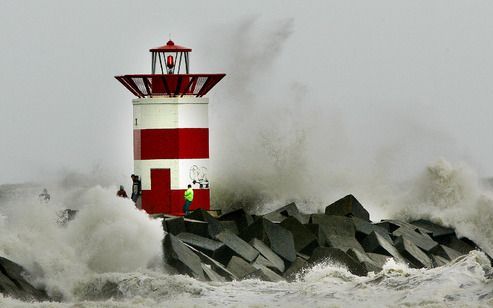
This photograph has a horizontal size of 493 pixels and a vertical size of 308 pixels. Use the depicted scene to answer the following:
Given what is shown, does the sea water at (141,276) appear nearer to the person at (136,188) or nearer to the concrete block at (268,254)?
the concrete block at (268,254)

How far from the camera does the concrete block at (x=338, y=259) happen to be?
1819 centimetres

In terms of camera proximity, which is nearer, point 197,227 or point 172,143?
point 197,227

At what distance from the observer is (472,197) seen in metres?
23.7

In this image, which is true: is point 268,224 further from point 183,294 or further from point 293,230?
point 183,294

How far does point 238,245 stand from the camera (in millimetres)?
18969

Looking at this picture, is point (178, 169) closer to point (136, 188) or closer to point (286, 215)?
point (136, 188)

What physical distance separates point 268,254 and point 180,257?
1857mm

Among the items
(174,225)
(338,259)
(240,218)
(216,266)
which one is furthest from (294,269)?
(240,218)

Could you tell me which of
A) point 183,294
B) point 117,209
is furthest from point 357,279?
point 117,209

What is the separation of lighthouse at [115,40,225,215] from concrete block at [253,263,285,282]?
310 cm

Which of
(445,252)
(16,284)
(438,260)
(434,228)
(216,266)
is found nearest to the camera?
(16,284)

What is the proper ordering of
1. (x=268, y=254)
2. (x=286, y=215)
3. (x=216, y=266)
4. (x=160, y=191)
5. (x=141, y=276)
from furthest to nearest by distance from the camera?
1. (x=286, y=215)
2. (x=160, y=191)
3. (x=268, y=254)
4. (x=216, y=266)
5. (x=141, y=276)

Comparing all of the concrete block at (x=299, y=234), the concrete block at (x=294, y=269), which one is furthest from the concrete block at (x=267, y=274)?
the concrete block at (x=299, y=234)

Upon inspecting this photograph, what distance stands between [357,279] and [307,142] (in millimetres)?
8060
